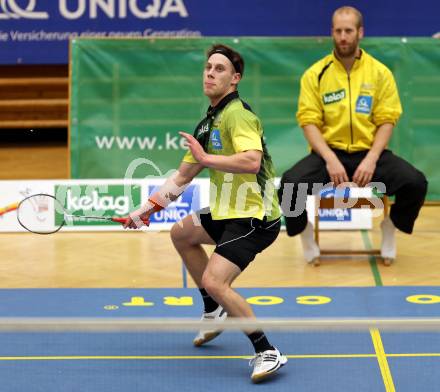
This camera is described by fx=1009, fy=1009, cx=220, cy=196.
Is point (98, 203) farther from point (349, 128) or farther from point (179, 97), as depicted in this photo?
point (349, 128)

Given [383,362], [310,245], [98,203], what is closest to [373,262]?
[310,245]

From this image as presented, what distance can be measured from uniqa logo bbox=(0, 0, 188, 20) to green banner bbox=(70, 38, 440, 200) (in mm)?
2460

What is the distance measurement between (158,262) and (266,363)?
9.80 feet

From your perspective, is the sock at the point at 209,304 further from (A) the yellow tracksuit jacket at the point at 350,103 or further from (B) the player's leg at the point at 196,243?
(A) the yellow tracksuit jacket at the point at 350,103

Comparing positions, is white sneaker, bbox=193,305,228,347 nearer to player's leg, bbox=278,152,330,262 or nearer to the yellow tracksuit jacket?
player's leg, bbox=278,152,330,262

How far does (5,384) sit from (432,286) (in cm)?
347

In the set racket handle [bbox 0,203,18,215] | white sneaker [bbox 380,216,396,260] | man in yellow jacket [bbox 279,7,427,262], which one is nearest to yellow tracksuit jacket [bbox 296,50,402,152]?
man in yellow jacket [bbox 279,7,427,262]

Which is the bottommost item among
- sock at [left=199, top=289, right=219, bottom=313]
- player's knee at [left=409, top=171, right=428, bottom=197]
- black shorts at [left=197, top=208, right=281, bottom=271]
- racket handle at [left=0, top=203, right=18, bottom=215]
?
sock at [left=199, top=289, right=219, bottom=313]

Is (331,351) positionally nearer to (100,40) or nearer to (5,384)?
(5,384)

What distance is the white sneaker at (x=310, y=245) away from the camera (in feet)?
27.0

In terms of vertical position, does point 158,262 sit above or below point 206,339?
above

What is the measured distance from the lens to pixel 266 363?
557cm

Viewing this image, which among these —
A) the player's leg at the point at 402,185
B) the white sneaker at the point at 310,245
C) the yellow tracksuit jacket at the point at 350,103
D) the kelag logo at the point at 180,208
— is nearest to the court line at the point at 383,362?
the player's leg at the point at 402,185

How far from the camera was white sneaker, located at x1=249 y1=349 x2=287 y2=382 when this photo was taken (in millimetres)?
5551
